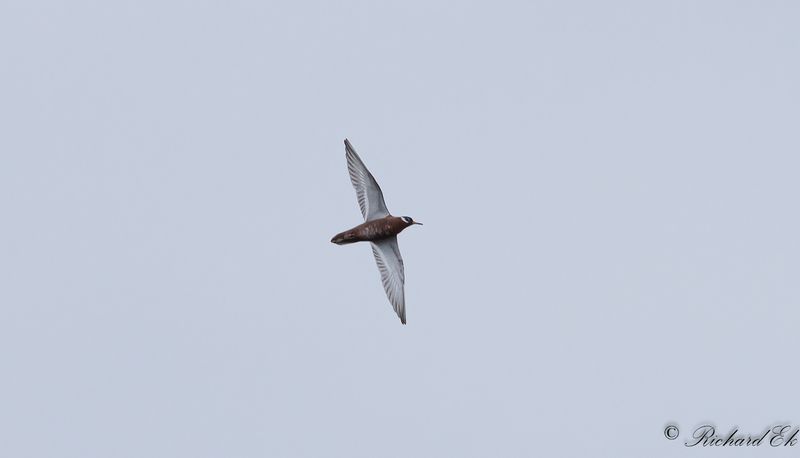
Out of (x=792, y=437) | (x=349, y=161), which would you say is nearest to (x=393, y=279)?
(x=349, y=161)

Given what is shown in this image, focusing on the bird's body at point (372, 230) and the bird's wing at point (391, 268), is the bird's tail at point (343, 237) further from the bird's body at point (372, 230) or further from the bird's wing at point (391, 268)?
the bird's wing at point (391, 268)

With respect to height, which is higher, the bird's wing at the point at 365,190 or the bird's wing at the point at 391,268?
the bird's wing at the point at 365,190

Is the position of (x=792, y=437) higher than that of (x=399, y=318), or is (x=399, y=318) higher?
(x=399, y=318)

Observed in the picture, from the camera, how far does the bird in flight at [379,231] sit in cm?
5366

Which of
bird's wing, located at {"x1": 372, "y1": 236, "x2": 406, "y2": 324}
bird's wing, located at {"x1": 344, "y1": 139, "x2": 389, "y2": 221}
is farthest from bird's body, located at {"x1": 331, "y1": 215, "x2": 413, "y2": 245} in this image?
bird's wing, located at {"x1": 372, "y1": 236, "x2": 406, "y2": 324}

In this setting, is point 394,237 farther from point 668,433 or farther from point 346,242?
point 668,433

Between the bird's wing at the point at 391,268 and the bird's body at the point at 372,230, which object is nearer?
the bird's body at the point at 372,230

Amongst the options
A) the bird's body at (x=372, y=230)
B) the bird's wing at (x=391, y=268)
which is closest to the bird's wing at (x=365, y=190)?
the bird's body at (x=372, y=230)

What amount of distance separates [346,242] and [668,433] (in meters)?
15.3

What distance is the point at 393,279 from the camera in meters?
54.6

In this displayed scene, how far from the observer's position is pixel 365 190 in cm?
5381

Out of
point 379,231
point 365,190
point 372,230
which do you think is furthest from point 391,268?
point 365,190

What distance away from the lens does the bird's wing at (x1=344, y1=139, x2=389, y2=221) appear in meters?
53.6

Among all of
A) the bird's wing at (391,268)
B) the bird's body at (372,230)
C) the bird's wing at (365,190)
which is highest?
the bird's wing at (365,190)
